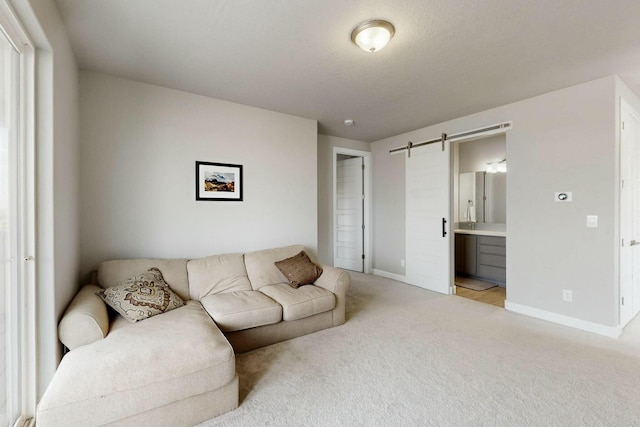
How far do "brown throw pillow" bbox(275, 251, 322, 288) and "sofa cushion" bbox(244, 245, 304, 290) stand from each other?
0.08m

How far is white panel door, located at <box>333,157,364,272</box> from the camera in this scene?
18.4 ft

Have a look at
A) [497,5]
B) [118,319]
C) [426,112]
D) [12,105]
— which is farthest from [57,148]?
[426,112]

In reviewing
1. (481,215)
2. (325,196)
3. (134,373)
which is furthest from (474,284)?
(134,373)

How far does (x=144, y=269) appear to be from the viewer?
8.61 ft

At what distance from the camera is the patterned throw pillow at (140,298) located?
2111mm

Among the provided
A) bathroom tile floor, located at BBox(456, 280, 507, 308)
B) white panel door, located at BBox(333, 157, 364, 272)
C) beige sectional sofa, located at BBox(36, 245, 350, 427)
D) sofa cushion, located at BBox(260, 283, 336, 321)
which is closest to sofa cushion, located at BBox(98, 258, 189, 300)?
beige sectional sofa, located at BBox(36, 245, 350, 427)

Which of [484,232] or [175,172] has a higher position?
[175,172]

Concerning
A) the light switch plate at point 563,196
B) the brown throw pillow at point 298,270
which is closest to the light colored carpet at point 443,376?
the brown throw pillow at point 298,270

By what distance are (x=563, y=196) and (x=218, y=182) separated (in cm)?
379

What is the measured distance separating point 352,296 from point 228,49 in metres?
3.29

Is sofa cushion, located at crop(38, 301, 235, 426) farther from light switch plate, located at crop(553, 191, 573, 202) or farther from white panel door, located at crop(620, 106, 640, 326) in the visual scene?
white panel door, located at crop(620, 106, 640, 326)

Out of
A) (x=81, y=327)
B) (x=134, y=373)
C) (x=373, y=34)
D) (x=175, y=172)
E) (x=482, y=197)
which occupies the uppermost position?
(x=373, y=34)

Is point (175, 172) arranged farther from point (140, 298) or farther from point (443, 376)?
point (443, 376)

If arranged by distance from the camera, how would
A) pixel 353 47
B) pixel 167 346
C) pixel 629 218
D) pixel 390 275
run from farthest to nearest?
pixel 390 275, pixel 629 218, pixel 353 47, pixel 167 346
